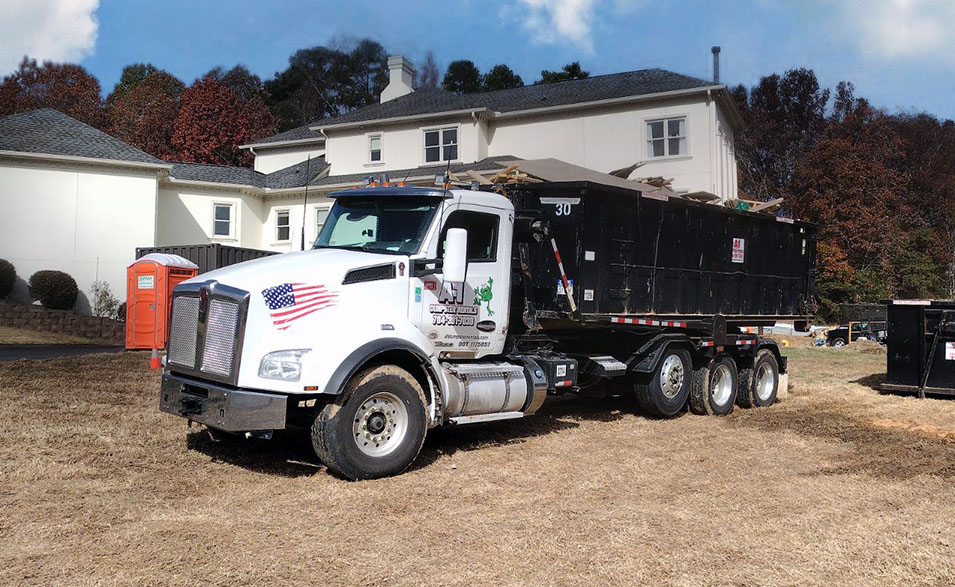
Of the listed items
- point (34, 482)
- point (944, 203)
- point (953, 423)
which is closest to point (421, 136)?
point (953, 423)

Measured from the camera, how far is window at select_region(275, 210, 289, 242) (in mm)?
34094

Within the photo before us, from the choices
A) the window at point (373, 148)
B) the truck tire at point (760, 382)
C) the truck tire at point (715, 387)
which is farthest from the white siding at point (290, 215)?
the truck tire at point (715, 387)

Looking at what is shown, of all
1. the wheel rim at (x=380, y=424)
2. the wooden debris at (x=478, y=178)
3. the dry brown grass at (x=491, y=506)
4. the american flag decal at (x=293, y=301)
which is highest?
the wooden debris at (x=478, y=178)

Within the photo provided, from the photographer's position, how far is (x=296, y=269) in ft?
23.4

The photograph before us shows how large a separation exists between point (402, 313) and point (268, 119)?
50234mm

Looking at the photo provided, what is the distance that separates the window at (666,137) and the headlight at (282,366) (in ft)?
78.1

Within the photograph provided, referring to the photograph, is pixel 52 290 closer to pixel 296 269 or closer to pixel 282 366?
pixel 296 269

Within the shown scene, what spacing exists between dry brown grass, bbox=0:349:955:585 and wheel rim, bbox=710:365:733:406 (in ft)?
4.55

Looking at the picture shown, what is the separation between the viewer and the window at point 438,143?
31616mm

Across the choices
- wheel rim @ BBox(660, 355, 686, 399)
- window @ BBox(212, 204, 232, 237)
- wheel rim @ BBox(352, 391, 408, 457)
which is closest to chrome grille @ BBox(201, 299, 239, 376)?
wheel rim @ BBox(352, 391, 408, 457)

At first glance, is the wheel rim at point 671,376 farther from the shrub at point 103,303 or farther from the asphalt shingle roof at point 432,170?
the shrub at point 103,303

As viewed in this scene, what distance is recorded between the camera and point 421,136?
32219 mm

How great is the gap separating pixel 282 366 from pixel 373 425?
102cm

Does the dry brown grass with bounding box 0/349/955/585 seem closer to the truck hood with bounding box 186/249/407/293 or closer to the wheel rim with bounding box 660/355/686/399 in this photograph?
the wheel rim with bounding box 660/355/686/399
